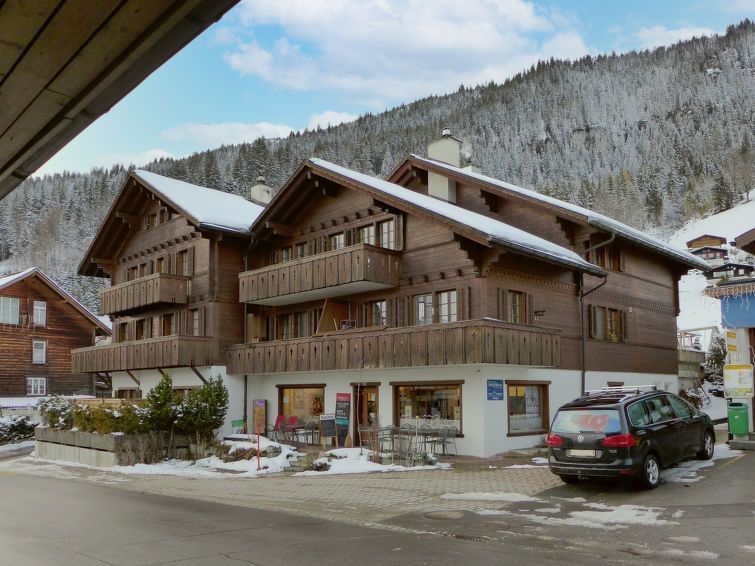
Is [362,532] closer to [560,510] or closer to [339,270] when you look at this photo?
[560,510]

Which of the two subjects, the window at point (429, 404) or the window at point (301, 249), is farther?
the window at point (301, 249)

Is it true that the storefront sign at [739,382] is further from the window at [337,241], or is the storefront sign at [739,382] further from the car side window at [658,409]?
the window at [337,241]

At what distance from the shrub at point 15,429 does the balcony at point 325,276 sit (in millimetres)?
13688

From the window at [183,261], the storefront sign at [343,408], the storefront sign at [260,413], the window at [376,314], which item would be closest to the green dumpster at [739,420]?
the window at [376,314]

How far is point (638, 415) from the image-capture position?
46.9ft

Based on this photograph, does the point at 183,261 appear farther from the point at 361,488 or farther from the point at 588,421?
the point at 588,421

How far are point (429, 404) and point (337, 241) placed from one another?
8013 millimetres

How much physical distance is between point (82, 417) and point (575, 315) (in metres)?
17.3

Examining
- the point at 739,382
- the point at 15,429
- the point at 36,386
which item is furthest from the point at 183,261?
the point at 739,382

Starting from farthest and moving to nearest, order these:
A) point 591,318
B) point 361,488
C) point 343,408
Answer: point 591,318, point 343,408, point 361,488

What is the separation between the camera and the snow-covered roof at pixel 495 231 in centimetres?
2102

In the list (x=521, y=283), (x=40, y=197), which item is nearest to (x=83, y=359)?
(x=521, y=283)

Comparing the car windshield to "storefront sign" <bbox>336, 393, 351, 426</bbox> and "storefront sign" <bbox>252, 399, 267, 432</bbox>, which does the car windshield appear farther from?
"storefront sign" <bbox>252, 399, 267, 432</bbox>

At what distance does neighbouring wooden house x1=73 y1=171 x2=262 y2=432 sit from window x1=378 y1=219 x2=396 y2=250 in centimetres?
647
